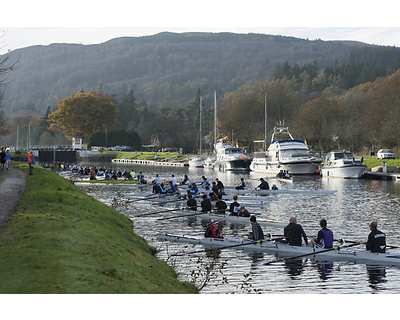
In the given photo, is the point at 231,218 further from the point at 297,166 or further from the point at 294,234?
the point at 297,166

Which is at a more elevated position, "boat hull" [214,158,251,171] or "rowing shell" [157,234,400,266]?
"boat hull" [214,158,251,171]

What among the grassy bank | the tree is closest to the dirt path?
the grassy bank

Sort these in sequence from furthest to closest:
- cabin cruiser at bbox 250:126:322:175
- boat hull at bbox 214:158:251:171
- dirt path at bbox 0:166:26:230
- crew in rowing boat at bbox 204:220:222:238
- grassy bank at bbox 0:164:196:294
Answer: boat hull at bbox 214:158:251:171 → cabin cruiser at bbox 250:126:322:175 → crew in rowing boat at bbox 204:220:222:238 → dirt path at bbox 0:166:26:230 → grassy bank at bbox 0:164:196:294

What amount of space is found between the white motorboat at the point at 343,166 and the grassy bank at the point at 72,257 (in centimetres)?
4405

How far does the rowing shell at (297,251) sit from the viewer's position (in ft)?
55.2

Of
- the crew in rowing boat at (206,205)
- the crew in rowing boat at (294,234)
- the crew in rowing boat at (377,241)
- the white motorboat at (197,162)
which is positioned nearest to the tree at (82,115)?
the white motorboat at (197,162)

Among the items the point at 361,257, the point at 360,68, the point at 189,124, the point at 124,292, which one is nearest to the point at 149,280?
the point at 124,292

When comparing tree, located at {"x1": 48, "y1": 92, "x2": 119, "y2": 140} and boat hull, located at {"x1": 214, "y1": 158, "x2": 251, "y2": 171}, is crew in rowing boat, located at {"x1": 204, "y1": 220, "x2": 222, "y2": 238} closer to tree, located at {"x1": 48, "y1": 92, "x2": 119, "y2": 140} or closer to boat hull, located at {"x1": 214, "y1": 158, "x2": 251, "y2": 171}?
boat hull, located at {"x1": 214, "y1": 158, "x2": 251, "y2": 171}

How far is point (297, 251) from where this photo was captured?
18141 millimetres

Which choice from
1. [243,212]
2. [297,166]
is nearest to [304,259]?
[243,212]

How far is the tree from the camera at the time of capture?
14450cm

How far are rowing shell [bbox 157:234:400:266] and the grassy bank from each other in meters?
2.93

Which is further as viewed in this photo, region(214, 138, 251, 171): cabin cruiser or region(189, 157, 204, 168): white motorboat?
region(189, 157, 204, 168): white motorboat

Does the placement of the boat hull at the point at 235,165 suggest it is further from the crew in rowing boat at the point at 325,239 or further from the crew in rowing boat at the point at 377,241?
the crew in rowing boat at the point at 377,241
